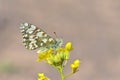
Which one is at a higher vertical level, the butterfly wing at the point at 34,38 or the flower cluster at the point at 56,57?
the butterfly wing at the point at 34,38

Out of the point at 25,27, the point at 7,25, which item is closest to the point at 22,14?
the point at 7,25

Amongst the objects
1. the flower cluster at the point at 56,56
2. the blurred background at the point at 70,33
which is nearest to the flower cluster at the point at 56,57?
the flower cluster at the point at 56,56

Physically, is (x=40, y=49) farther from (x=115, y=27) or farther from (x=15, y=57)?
(x=115, y=27)

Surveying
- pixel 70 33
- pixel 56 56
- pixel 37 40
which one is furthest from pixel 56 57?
pixel 70 33

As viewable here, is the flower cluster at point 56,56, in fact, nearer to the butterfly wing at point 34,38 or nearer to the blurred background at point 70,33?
the butterfly wing at point 34,38

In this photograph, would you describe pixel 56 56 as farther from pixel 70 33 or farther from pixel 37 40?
pixel 70 33
